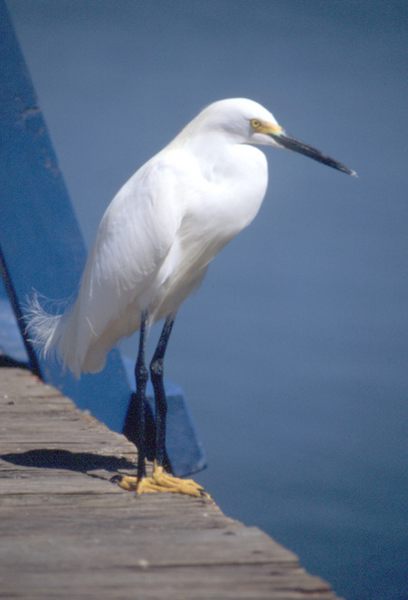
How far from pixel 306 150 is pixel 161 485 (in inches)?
36.7

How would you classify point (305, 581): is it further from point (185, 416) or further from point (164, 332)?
point (185, 416)

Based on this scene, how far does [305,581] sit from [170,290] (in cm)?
121

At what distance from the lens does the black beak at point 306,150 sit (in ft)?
8.57

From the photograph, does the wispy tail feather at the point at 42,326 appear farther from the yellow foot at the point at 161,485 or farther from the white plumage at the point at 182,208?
the yellow foot at the point at 161,485

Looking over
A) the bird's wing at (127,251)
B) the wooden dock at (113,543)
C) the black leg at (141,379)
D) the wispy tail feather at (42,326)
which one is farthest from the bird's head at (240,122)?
the wooden dock at (113,543)

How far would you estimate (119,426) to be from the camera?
3.58 m

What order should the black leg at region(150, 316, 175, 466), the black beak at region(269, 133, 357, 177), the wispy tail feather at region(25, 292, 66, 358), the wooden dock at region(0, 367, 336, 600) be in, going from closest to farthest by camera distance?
the wooden dock at region(0, 367, 336, 600), the black beak at region(269, 133, 357, 177), the black leg at region(150, 316, 175, 466), the wispy tail feather at region(25, 292, 66, 358)

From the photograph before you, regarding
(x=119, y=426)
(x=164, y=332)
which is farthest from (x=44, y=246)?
(x=164, y=332)

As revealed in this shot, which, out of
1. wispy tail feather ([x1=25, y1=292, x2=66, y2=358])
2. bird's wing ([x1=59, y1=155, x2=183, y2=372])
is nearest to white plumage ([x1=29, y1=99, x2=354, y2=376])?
bird's wing ([x1=59, y1=155, x2=183, y2=372])

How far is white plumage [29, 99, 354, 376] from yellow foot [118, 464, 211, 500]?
439 mm

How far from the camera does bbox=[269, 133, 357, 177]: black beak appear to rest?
261 cm

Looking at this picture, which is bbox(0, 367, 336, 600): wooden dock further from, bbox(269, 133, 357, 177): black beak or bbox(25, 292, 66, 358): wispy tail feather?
bbox(269, 133, 357, 177): black beak

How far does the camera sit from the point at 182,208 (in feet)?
8.23

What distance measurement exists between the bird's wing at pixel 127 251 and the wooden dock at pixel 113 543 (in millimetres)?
360
